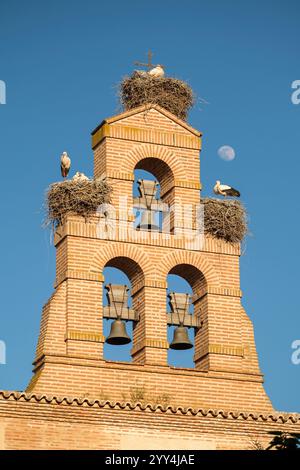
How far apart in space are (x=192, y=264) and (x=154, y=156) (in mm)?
2379

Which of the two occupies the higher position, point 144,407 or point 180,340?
point 180,340

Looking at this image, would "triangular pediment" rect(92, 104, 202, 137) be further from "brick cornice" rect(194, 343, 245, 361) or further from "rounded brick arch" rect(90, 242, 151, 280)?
"brick cornice" rect(194, 343, 245, 361)

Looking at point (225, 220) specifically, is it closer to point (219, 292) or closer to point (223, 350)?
point (219, 292)

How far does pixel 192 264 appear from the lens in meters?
36.6

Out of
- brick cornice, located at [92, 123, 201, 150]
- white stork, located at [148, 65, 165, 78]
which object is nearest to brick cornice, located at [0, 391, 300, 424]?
brick cornice, located at [92, 123, 201, 150]

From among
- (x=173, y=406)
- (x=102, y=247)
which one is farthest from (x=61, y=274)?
(x=173, y=406)

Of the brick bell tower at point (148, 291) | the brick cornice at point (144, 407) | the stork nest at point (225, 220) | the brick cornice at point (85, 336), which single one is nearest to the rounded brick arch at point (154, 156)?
the brick bell tower at point (148, 291)

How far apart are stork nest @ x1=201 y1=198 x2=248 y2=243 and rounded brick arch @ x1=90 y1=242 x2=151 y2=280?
1.53 m

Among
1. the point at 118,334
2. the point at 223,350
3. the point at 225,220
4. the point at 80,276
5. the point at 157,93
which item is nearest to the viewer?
the point at 80,276

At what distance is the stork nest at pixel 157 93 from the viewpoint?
125ft

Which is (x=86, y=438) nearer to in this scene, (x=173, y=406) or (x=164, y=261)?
(x=173, y=406)

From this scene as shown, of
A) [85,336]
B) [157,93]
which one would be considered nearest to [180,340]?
[85,336]

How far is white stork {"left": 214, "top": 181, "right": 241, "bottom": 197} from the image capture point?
123 ft

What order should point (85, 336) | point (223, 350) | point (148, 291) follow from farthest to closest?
point (148, 291) < point (223, 350) < point (85, 336)
